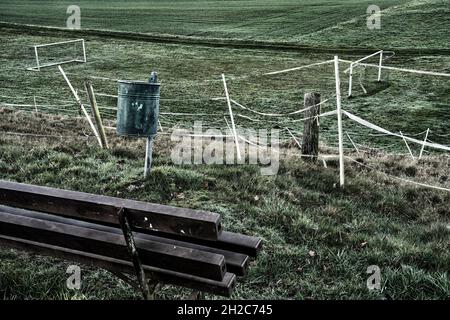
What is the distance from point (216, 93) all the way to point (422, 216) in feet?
50.7

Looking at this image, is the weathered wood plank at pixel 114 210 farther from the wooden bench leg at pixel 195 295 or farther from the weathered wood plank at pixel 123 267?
the wooden bench leg at pixel 195 295

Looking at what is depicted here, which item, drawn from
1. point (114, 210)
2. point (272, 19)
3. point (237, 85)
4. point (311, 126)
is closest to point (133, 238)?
point (114, 210)

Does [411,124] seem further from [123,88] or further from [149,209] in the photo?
[149,209]

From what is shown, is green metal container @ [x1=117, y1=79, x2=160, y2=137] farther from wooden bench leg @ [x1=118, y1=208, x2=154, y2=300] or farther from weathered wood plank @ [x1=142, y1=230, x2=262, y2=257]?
wooden bench leg @ [x1=118, y1=208, x2=154, y2=300]

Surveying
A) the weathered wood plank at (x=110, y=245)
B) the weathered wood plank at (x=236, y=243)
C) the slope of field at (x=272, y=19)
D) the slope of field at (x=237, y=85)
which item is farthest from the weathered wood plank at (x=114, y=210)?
the slope of field at (x=272, y=19)

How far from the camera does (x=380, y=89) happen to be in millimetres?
20562

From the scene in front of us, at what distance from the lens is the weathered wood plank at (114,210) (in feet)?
8.83

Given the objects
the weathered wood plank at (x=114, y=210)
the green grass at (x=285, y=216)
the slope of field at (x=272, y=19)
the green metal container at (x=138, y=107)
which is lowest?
the green grass at (x=285, y=216)

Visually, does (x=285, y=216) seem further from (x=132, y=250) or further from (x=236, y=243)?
(x=132, y=250)

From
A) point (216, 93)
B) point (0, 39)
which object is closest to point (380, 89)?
point (216, 93)

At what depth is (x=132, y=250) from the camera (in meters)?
2.93

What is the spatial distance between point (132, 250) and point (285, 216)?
2.34m

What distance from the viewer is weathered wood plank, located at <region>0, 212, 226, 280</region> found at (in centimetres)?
280

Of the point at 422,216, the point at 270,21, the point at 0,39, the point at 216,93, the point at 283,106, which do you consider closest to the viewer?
the point at 422,216
